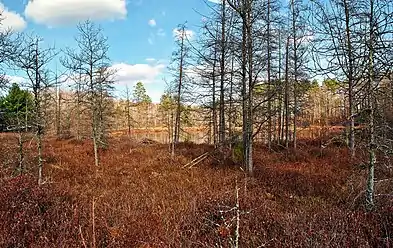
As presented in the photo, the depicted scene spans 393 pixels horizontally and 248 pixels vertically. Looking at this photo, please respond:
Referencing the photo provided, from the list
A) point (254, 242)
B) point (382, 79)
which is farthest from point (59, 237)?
point (382, 79)

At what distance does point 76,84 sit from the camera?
17.1m

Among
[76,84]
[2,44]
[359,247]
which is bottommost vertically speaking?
[359,247]

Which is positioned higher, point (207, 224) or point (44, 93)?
point (44, 93)

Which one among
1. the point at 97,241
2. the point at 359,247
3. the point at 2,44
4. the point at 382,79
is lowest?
the point at 97,241

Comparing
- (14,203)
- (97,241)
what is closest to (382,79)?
(97,241)

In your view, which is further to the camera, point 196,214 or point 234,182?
point 234,182

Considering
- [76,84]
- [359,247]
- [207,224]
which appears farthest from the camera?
[76,84]

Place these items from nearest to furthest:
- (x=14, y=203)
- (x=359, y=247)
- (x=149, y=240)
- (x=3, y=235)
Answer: (x=359, y=247)
(x=3, y=235)
(x=149, y=240)
(x=14, y=203)

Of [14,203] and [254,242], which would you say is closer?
[254,242]

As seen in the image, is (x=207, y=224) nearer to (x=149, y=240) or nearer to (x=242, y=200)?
(x=149, y=240)

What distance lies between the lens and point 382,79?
19.7 ft

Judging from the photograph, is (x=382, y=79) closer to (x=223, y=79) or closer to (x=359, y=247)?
(x=359, y=247)

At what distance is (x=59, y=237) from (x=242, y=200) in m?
3.96

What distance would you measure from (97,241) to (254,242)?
2590 millimetres
